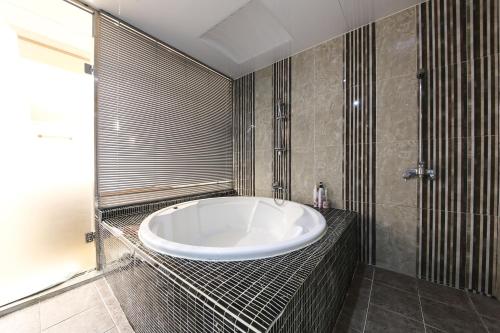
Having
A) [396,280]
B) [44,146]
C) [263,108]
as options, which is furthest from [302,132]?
[44,146]

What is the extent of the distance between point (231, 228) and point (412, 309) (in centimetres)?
156

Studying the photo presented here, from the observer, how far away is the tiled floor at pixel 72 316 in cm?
114

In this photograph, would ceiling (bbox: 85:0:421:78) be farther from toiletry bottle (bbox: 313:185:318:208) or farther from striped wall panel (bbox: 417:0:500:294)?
toiletry bottle (bbox: 313:185:318:208)

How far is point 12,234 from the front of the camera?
1.35 metres

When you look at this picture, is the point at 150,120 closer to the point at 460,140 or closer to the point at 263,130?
the point at 263,130

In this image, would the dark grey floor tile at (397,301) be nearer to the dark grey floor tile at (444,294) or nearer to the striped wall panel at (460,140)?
the dark grey floor tile at (444,294)

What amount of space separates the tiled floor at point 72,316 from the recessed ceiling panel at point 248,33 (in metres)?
2.42

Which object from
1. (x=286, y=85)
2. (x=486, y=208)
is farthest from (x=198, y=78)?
(x=486, y=208)

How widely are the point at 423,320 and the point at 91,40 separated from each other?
3201 mm

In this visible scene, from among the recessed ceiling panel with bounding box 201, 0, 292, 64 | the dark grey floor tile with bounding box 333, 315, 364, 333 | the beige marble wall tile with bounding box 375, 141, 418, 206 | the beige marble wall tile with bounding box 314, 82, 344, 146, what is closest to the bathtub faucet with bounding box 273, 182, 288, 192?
the beige marble wall tile with bounding box 314, 82, 344, 146

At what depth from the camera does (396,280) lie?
1.51 meters

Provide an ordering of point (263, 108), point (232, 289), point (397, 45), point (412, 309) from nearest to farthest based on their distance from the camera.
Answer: point (232, 289)
point (412, 309)
point (397, 45)
point (263, 108)

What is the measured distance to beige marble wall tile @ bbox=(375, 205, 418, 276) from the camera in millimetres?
1551

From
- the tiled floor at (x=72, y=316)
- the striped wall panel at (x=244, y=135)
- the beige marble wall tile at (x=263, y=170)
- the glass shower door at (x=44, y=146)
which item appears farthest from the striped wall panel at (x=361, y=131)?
the glass shower door at (x=44, y=146)
